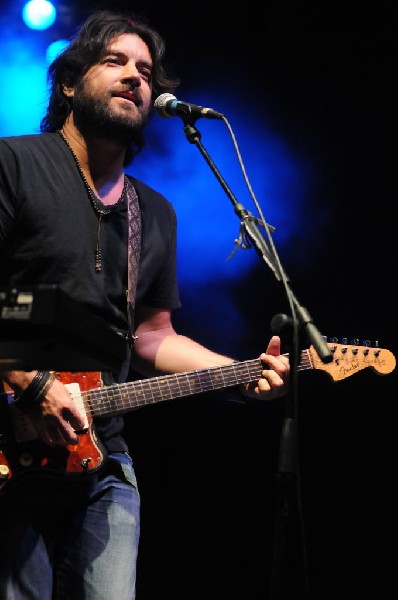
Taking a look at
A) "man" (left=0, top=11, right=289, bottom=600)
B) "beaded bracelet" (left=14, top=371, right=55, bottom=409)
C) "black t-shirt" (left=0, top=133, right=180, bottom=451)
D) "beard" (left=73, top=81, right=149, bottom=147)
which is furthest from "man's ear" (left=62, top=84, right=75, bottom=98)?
"beaded bracelet" (left=14, top=371, right=55, bottom=409)

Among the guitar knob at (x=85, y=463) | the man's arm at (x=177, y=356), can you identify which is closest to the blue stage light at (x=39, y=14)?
the man's arm at (x=177, y=356)

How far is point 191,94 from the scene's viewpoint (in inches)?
170

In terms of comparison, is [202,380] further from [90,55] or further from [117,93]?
[90,55]

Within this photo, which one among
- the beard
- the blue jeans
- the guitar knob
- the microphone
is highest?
the beard

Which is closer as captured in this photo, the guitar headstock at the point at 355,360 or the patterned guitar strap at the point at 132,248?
the patterned guitar strap at the point at 132,248

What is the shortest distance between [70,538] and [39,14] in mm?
2890

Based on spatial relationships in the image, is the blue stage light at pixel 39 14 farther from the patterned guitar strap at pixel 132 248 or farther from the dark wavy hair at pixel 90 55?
the patterned guitar strap at pixel 132 248

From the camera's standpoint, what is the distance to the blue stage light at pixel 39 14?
13.4 feet

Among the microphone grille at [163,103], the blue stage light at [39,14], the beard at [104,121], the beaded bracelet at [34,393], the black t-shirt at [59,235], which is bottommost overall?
the beaded bracelet at [34,393]

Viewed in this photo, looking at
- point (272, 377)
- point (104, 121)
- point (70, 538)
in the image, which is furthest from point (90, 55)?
point (70, 538)

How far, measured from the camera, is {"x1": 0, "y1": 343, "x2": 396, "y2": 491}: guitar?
2.40m

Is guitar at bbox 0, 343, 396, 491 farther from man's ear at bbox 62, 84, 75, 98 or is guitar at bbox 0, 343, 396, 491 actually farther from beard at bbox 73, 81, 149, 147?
man's ear at bbox 62, 84, 75, 98

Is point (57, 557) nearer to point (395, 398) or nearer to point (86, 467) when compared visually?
point (86, 467)

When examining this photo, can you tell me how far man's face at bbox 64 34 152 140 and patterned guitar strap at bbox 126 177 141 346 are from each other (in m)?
0.27
